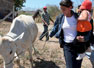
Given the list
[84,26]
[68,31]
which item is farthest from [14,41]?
[84,26]

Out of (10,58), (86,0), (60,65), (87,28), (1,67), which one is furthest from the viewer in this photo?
(60,65)

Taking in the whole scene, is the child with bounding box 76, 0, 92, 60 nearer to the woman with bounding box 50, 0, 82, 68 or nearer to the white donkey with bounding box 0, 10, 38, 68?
the woman with bounding box 50, 0, 82, 68

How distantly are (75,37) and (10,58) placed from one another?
6.05 feet

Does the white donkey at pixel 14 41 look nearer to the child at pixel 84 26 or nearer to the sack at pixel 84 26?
the child at pixel 84 26

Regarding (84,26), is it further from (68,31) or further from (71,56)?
(71,56)

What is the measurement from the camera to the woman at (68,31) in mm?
2962

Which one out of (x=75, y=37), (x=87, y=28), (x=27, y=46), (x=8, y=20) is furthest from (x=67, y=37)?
(x=8, y=20)

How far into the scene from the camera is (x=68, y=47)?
9.97ft

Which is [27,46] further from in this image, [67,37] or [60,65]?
[67,37]

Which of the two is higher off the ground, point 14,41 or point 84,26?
point 84,26

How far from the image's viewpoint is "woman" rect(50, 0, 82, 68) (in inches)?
117

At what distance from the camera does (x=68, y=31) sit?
3.01 metres

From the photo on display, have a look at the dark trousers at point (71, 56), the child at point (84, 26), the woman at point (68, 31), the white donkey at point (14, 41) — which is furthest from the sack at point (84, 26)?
the white donkey at point (14, 41)

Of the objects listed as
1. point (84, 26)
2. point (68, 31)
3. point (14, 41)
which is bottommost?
point (14, 41)
